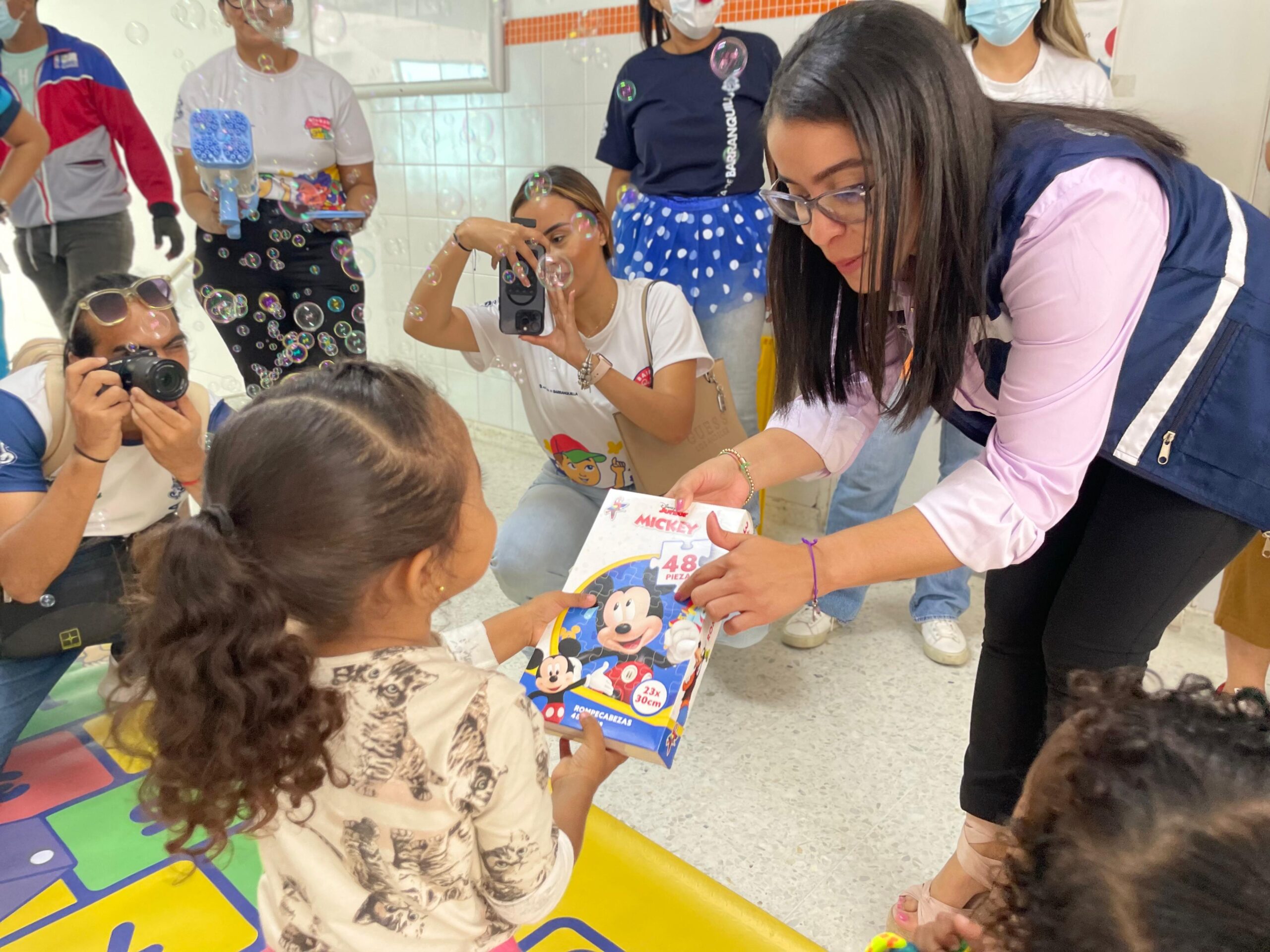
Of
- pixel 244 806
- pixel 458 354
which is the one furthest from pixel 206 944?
pixel 458 354

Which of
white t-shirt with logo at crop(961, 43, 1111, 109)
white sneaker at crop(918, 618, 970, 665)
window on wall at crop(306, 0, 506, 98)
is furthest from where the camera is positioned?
window on wall at crop(306, 0, 506, 98)

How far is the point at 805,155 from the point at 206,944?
1.14 metres

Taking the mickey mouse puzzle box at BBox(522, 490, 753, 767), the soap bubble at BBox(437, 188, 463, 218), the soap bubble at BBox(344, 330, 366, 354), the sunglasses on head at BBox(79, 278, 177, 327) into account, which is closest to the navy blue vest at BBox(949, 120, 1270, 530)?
the mickey mouse puzzle box at BBox(522, 490, 753, 767)

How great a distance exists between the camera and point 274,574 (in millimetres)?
636

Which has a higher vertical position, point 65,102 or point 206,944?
point 65,102

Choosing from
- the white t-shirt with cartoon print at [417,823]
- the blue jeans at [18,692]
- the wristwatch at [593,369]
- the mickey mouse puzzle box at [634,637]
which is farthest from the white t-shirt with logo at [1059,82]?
the blue jeans at [18,692]

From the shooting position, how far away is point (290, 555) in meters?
0.64

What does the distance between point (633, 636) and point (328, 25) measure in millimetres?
3047

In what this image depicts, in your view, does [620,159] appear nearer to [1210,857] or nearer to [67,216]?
[67,216]

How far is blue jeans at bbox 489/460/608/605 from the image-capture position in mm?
1519

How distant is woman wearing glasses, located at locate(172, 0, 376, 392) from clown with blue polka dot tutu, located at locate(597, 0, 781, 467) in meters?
0.65

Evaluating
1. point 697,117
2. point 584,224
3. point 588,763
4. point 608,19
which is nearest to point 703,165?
point 697,117

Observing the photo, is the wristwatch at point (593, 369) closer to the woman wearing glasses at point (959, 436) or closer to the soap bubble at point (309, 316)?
the woman wearing glasses at point (959, 436)

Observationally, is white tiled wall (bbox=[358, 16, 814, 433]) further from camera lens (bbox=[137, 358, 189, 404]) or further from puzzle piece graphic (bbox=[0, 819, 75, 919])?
puzzle piece graphic (bbox=[0, 819, 75, 919])
